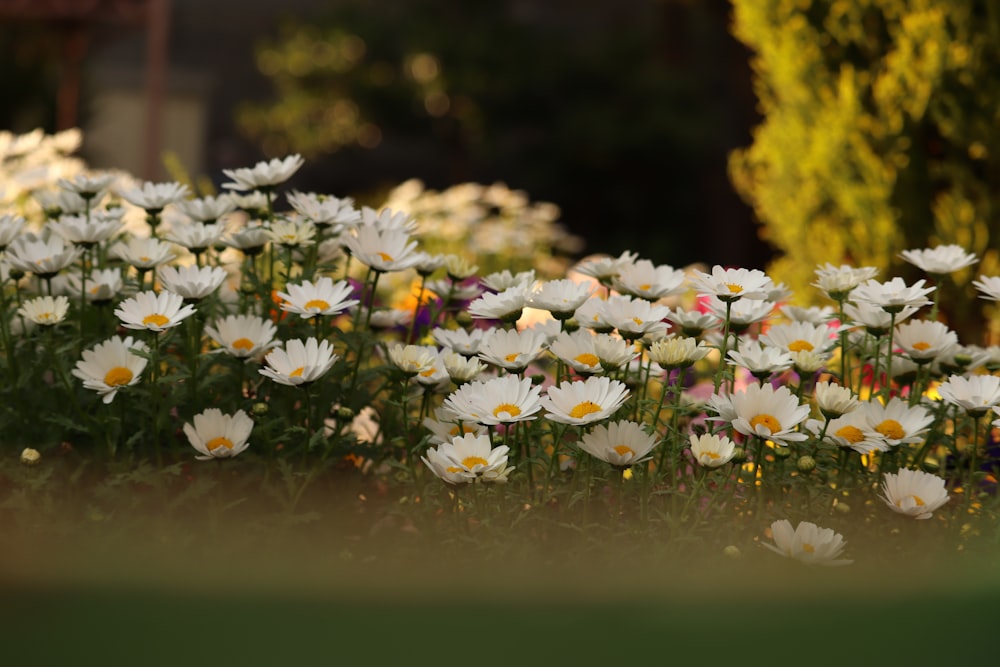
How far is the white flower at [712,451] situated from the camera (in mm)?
1381

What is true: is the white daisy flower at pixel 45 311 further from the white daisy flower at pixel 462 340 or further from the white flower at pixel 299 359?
the white daisy flower at pixel 462 340

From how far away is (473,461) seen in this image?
55.6 inches

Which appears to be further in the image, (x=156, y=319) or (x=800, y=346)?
(x=800, y=346)

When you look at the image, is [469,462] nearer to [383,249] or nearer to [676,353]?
[676,353]

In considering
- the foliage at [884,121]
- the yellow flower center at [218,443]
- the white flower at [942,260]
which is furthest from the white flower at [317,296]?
the foliage at [884,121]

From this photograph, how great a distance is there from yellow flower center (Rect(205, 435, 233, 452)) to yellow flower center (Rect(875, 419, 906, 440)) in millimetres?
911

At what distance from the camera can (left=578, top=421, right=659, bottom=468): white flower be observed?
4.68 ft

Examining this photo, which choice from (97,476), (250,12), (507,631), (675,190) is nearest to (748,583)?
(507,631)

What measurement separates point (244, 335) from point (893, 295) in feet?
3.18

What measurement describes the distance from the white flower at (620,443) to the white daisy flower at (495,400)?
0.28 ft

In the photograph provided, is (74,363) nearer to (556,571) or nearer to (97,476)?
(97,476)

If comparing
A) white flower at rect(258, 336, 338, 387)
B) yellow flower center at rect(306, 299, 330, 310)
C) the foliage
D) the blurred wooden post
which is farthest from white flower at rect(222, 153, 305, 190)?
the blurred wooden post

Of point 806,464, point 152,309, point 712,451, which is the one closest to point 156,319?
point 152,309

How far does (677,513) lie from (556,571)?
37cm
